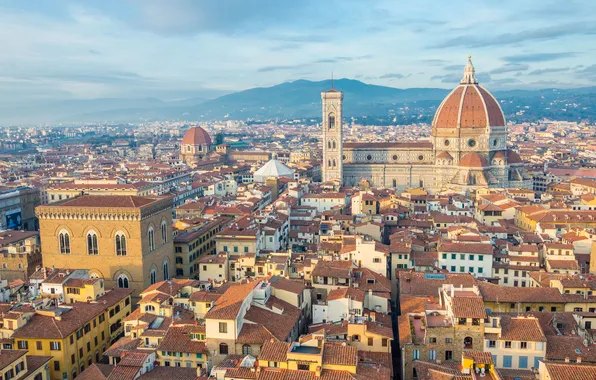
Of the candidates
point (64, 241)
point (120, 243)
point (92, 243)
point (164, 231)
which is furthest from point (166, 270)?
point (64, 241)

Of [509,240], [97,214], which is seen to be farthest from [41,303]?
[509,240]

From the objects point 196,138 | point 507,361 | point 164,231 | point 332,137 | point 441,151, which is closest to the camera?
point 507,361

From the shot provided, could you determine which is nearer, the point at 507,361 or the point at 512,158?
the point at 507,361

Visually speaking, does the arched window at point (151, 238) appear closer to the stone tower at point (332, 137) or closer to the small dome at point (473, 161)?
the stone tower at point (332, 137)

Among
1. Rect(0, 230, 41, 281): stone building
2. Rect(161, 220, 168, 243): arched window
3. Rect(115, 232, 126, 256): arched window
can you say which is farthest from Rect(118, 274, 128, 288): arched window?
Rect(0, 230, 41, 281): stone building

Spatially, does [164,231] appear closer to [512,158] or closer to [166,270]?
[166,270]

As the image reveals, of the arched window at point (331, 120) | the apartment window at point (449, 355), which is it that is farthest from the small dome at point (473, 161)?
the apartment window at point (449, 355)

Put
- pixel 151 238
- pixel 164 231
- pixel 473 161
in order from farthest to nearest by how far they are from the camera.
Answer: pixel 473 161, pixel 164 231, pixel 151 238

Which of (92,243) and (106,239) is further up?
(106,239)

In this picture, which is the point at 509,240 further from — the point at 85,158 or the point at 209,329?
the point at 85,158
